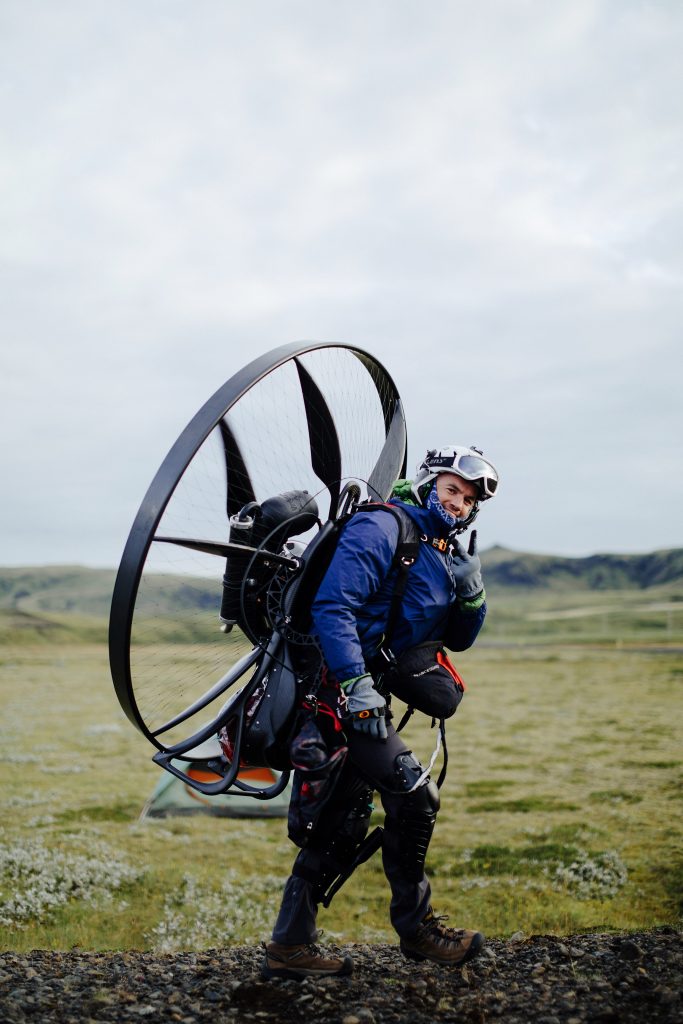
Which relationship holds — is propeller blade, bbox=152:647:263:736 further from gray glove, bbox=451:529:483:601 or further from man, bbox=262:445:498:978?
gray glove, bbox=451:529:483:601

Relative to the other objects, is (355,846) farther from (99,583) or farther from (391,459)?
(99,583)

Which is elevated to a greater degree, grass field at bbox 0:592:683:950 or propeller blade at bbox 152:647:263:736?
propeller blade at bbox 152:647:263:736

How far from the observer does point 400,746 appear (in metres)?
5.11

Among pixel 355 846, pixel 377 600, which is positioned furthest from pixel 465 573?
pixel 355 846

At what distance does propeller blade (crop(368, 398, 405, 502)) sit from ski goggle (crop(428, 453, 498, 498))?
1.48 m

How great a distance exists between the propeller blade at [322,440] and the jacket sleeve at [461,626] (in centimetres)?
153

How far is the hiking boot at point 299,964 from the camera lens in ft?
17.6

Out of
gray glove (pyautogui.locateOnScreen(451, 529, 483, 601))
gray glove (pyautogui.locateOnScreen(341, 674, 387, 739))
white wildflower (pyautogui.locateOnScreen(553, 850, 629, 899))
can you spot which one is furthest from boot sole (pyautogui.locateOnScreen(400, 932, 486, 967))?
white wildflower (pyautogui.locateOnScreen(553, 850, 629, 899))

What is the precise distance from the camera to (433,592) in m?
5.29

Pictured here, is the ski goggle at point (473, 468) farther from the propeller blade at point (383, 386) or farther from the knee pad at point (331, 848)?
the knee pad at point (331, 848)

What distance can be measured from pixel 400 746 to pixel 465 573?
123 cm

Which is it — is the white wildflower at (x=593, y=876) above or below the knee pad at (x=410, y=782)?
below

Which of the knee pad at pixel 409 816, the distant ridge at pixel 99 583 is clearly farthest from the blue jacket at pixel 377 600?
the distant ridge at pixel 99 583

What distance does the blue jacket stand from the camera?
486 cm
